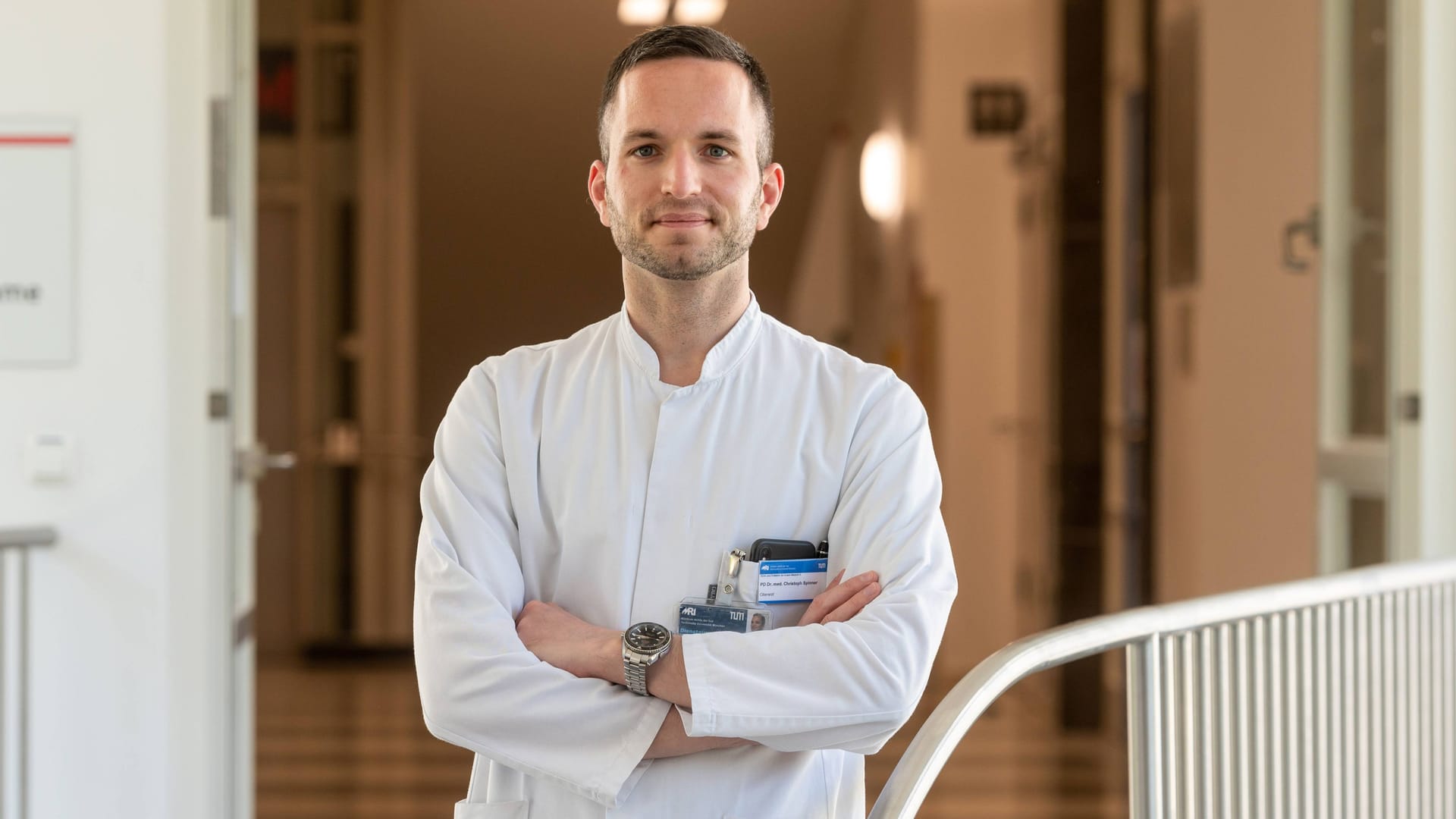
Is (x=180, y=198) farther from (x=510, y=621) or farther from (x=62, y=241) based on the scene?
(x=510, y=621)

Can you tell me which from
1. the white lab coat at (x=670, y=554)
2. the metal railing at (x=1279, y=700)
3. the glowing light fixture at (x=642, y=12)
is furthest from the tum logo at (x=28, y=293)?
the glowing light fixture at (x=642, y=12)

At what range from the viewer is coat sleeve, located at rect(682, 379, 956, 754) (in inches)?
50.8

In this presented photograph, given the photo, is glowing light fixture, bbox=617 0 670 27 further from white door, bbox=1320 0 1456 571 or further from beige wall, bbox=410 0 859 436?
white door, bbox=1320 0 1456 571

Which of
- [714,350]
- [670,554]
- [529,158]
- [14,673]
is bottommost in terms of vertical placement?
[14,673]

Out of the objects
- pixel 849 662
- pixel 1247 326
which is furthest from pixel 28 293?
pixel 1247 326

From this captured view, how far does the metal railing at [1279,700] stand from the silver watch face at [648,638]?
249mm

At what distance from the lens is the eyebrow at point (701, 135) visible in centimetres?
137

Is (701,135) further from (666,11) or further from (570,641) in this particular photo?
(666,11)

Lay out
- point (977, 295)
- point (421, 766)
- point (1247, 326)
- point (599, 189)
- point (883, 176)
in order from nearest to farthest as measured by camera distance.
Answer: point (599, 189) → point (1247, 326) → point (421, 766) → point (883, 176) → point (977, 295)

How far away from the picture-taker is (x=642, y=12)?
13.9 feet

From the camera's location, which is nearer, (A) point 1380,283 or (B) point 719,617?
(B) point 719,617

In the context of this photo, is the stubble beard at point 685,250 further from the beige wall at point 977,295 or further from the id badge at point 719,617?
the beige wall at point 977,295

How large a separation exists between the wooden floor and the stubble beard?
297 centimetres

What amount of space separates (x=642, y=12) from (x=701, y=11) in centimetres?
19
